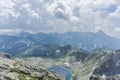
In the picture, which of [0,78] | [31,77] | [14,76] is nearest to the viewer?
[0,78]

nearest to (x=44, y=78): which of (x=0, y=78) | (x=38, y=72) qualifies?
(x=38, y=72)

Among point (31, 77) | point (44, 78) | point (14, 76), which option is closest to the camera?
point (14, 76)

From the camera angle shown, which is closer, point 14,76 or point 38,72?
point 14,76

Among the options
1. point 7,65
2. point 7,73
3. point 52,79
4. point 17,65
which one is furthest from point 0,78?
point 52,79

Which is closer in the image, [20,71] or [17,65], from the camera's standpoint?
[20,71]

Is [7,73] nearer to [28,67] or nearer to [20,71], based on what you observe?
[20,71]

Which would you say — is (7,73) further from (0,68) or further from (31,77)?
(31,77)

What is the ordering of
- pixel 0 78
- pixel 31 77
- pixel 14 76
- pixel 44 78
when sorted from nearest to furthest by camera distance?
1. pixel 0 78
2. pixel 14 76
3. pixel 31 77
4. pixel 44 78

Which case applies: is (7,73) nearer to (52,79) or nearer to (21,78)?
(21,78)
